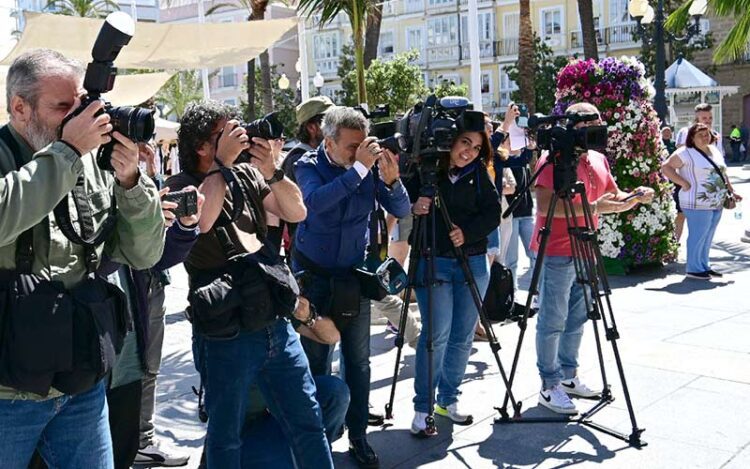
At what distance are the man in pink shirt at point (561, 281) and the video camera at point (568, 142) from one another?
0.19m

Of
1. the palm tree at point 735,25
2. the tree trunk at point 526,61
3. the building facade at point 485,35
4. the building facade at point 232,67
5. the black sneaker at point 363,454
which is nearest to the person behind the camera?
the black sneaker at point 363,454

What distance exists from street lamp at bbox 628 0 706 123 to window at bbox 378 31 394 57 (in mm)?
16587

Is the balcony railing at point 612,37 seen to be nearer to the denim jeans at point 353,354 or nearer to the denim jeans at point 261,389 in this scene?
the denim jeans at point 353,354

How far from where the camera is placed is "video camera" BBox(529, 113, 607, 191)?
429 cm

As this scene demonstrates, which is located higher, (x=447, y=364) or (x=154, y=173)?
(x=154, y=173)

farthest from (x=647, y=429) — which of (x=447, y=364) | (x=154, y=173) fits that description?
(x=154, y=173)

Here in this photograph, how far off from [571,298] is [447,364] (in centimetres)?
93

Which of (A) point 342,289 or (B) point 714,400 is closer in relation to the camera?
(A) point 342,289

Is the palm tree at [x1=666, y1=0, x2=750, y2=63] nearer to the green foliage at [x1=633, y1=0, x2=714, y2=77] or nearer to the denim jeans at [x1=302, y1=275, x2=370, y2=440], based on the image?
the denim jeans at [x1=302, y1=275, x2=370, y2=440]

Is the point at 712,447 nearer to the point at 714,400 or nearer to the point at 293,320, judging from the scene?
the point at 714,400

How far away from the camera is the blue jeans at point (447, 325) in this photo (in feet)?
14.6

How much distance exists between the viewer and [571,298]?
4938 mm

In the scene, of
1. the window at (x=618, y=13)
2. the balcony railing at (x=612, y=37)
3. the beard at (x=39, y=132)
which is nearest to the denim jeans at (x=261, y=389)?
the beard at (x=39, y=132)

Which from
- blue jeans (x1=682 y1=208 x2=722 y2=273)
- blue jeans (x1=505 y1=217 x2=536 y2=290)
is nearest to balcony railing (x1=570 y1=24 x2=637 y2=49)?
blue jeans (x1=682 y1=208 x2=722 y2=273)
